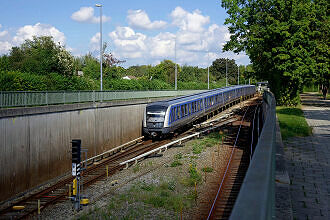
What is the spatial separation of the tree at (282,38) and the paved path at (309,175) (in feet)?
51.4

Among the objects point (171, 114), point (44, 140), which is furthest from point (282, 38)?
point (44, 140)

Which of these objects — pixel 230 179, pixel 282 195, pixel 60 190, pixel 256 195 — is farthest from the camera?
pixel 60 190

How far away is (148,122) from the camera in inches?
957

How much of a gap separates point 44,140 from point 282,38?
2601cm

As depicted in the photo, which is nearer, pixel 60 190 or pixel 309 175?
pixel 309 175

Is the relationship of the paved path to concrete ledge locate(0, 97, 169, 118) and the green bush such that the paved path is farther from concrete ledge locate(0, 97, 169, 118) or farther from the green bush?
the green bush

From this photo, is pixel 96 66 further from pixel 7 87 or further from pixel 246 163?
pixel 246 163

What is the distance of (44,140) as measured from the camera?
54.0ft

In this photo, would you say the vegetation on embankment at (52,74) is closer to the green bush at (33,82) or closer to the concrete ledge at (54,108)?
the green bush at (33,82)

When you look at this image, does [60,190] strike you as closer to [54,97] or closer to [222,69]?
[54,97]

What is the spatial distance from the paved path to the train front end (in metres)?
9.04

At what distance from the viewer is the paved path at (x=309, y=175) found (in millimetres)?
7809

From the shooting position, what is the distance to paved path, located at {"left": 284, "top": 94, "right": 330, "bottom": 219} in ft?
25.6

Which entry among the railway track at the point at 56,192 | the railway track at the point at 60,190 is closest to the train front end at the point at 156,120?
the railway track at the point at 60,190
